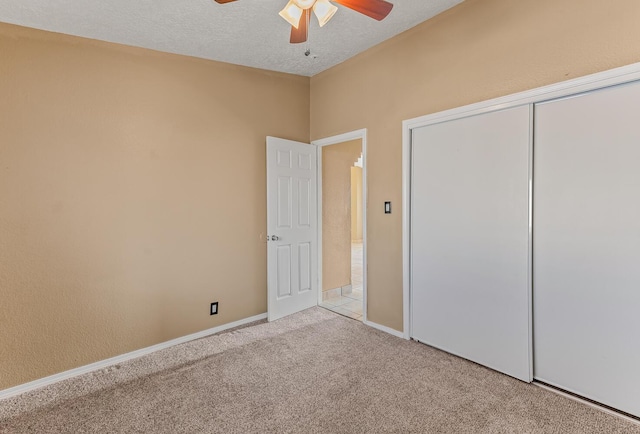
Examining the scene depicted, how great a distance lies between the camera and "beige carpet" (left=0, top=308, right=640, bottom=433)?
1.93m

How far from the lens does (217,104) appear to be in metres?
3.32

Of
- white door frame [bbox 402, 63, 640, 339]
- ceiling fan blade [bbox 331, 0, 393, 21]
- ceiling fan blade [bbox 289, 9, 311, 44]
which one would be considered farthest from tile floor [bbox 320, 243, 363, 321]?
ceiling fan blade [bbox 331, 0, 393, 21]

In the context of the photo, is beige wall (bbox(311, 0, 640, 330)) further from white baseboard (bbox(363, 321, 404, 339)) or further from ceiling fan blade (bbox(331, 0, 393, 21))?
ceiling fan blade (bbox(331, 0, 393, 21))

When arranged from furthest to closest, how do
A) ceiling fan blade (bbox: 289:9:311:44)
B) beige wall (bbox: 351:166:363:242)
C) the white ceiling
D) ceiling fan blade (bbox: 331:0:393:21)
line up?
beige wall (bbox: 351:166:363:242)
the white ceiling
ceiling fan blade (bbox: 289:9:311:44)
ceiling fan blade (bbox: 331:0:393:21)

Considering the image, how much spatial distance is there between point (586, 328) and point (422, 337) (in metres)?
1.23

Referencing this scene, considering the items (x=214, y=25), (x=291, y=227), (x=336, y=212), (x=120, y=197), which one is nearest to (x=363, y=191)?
(x=291, y=227)

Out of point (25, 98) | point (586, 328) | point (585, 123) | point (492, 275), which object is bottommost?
point (586, 328)

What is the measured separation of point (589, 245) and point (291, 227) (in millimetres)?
2647

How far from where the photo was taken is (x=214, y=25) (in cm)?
260

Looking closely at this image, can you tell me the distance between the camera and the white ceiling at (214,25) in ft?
7.45

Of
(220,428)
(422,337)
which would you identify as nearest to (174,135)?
(220,428)

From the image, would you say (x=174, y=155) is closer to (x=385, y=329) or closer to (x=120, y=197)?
(x=120, y=197)

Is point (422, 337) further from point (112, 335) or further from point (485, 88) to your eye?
point (112, 335)

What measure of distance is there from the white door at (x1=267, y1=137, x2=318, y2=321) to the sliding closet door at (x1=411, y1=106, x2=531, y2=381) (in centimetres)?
138
